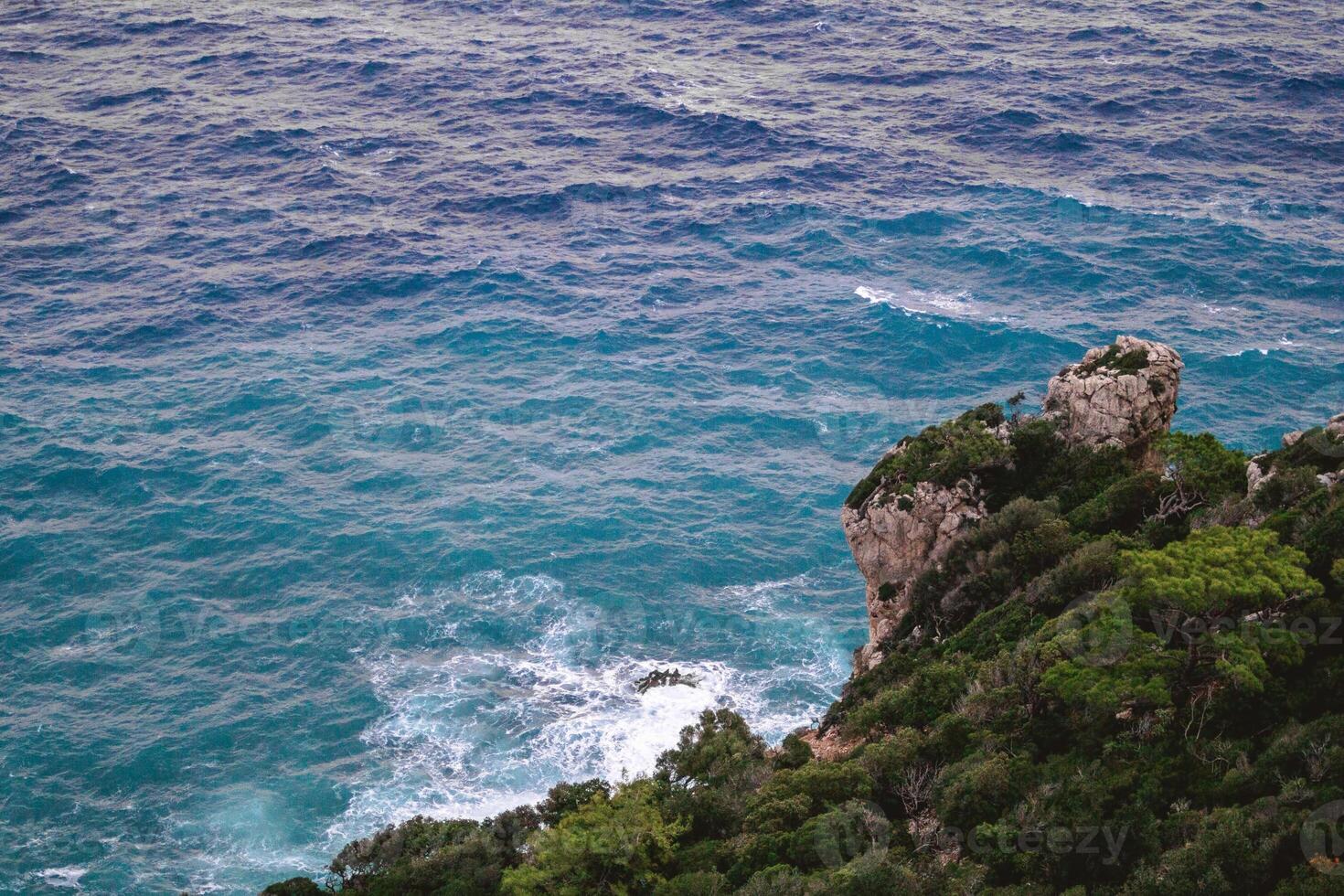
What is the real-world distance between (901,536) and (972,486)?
16.1 feet

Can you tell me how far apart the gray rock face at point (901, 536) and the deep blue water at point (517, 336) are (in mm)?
15951

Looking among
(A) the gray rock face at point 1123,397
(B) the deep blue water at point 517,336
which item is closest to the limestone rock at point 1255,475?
(A) the gray rock face at point 1123,397

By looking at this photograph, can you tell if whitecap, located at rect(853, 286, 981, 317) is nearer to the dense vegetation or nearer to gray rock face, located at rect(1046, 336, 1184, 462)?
gray rock face, located at rect(1046, 336, 1184, 462)

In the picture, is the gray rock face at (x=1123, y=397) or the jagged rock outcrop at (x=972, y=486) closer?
the gray rock face at (x=1123, y=397)

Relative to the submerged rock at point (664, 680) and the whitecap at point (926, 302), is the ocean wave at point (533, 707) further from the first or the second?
the whitecap at point (926, 302)

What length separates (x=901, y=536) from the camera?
66.2m

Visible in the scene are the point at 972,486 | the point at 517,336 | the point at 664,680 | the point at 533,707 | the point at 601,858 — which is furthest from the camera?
the point at 517,336

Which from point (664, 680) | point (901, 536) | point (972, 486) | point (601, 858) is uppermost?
point (972, 486)

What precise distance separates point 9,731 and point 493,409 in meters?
47.4

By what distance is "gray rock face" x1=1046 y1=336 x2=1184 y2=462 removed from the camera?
64.5 meters

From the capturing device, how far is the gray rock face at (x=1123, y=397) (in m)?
64.5

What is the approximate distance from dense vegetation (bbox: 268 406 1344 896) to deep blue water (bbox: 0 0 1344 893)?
20947 millimetres

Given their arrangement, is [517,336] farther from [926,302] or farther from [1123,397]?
[1123,397]

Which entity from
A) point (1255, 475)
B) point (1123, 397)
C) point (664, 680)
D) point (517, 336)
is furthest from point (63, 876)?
point (1255, 475)
